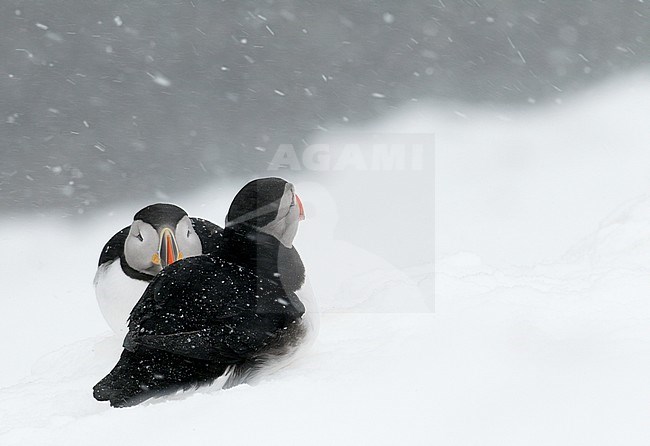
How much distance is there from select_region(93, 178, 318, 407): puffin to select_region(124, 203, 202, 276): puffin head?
0.47m

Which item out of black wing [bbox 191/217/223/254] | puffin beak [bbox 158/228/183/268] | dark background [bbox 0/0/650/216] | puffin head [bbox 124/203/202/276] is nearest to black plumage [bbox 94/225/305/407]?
puffin beak [bbox 158/228/183/268]

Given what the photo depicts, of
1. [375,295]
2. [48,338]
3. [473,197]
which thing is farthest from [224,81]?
[375,295]

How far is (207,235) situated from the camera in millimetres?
3049

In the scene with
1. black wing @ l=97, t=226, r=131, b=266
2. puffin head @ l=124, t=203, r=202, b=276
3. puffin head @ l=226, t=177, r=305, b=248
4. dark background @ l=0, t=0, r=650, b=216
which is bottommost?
dark background @ l=0, t=0, r=650, b=216

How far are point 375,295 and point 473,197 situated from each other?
15.9ft

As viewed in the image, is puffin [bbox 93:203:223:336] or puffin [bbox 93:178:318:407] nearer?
puffin [bbox 93:178:318:407]

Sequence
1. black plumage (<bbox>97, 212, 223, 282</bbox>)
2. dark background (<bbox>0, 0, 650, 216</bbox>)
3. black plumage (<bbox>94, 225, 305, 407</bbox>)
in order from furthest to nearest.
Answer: dark background (<bbox>0, 0, 650, 216</bbox>)
black plumage (<bbox>97, 212, 223, 282</bbox>)
black plumage (<bbox>94, 225, 305, 407</bbox>)

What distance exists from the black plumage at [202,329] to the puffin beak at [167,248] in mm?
399

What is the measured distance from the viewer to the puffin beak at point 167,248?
8.91 ft

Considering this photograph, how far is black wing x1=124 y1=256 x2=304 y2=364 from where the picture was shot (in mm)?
2148

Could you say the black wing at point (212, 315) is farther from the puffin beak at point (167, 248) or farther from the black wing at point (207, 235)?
the black wing at point (207, 235)

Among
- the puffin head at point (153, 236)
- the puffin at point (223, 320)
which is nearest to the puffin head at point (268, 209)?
the puffin at point (223, 320)

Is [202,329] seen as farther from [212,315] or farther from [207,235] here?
[207,235]

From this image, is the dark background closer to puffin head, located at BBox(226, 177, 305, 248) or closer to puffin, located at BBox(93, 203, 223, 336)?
puffin, located at BBox(93, 203, 223, 336)
